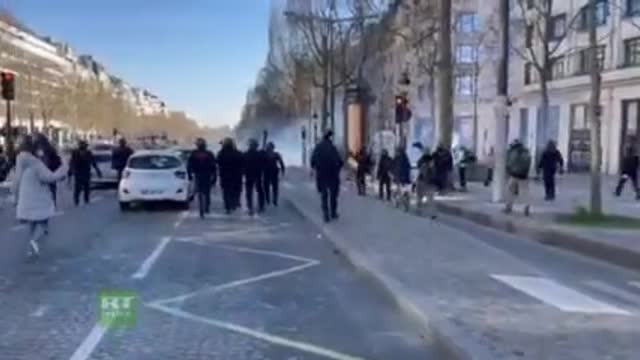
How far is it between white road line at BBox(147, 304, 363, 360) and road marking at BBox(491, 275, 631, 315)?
2.82 m

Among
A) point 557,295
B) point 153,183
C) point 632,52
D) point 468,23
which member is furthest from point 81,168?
point 468,23

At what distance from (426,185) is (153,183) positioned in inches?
284

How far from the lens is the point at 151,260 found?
47.5ft

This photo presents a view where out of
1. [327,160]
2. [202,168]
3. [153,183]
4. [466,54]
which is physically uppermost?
[466,54]

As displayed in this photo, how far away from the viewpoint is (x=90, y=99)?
130m

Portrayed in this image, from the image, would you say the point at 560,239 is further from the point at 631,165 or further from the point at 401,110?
the point at 631,165

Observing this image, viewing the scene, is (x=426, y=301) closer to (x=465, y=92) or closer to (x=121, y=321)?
(x=121, y=321)

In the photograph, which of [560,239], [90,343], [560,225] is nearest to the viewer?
[90,343]

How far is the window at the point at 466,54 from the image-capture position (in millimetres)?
90312

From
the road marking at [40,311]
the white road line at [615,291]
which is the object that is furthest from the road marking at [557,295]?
the road marking at [40,311]

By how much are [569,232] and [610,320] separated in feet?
30.8

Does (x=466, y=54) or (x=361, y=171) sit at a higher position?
(x=466, y=54)

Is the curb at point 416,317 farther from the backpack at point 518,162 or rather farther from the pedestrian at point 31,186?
the backpack at point 518,162

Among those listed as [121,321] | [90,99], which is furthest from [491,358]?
[90,99]
